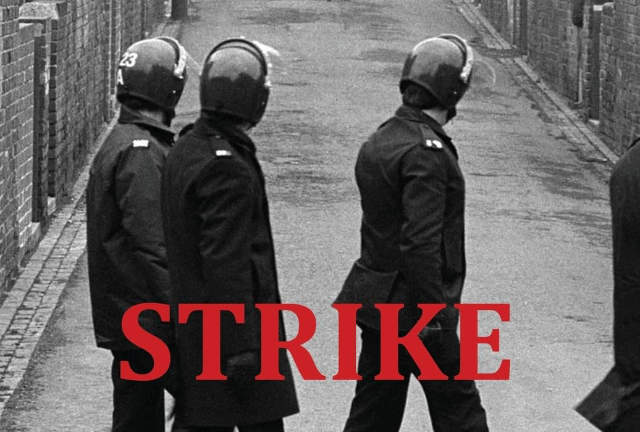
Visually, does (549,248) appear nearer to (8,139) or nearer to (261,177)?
(8,139)

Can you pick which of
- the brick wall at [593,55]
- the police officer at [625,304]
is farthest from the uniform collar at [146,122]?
the brick wall at [593,55]

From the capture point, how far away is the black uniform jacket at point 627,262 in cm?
532

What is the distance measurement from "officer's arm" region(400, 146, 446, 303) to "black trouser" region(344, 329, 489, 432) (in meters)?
0.19

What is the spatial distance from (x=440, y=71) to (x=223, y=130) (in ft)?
3.94

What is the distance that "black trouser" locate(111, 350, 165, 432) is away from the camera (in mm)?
6672

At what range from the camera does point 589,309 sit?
1163 centimetres

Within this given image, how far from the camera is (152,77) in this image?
22.2 feet

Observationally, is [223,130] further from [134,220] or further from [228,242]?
[134,220]

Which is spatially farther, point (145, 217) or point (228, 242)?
point (145, 217)

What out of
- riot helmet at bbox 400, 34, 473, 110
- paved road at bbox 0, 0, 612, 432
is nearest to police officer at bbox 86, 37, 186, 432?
riot helmet at bbox 400, 34, 473, 110

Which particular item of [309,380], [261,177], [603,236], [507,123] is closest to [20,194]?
[309,380]

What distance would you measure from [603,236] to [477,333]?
4.23 meters

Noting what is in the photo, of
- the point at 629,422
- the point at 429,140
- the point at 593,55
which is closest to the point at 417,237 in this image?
the point at 429,140

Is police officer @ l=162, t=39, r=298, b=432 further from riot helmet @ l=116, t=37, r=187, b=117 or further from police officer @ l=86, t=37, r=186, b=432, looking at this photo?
riot helmet @ l=116, t=37, r=187, b=117
